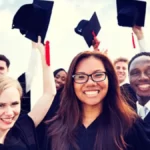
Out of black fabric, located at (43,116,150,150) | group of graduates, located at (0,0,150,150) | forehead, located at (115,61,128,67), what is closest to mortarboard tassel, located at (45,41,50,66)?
group of graduates, located at (0,0,150,150)

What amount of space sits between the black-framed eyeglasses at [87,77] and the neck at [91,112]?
20 centimetres

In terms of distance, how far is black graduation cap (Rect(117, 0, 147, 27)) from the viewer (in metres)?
3.43

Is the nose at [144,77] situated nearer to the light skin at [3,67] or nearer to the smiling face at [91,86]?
the smiling face at [91,86]

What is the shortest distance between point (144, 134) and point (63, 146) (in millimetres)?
558

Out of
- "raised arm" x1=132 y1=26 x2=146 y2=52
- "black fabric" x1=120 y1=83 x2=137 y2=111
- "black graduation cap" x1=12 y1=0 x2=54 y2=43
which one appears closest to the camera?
"black fabric" x1=120 y1=83 x2=137 y2=111

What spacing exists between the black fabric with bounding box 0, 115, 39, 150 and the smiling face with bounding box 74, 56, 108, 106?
43 centimetres

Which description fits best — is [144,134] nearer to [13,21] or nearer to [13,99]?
[13,99]

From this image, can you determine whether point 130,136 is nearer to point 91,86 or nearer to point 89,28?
point 91,86

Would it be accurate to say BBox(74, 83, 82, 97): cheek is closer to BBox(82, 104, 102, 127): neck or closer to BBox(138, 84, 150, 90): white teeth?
BBox(82, 104, 102, 127): neck

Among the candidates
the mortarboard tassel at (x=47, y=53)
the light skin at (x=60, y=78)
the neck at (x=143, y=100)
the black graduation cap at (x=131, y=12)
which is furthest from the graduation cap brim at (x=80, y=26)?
the neck at (x=143, y=100)

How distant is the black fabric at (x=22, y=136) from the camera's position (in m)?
2.28

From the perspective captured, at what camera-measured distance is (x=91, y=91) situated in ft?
7.52

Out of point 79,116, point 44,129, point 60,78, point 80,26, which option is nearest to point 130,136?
point 79,116

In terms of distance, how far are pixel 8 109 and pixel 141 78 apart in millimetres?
1281
